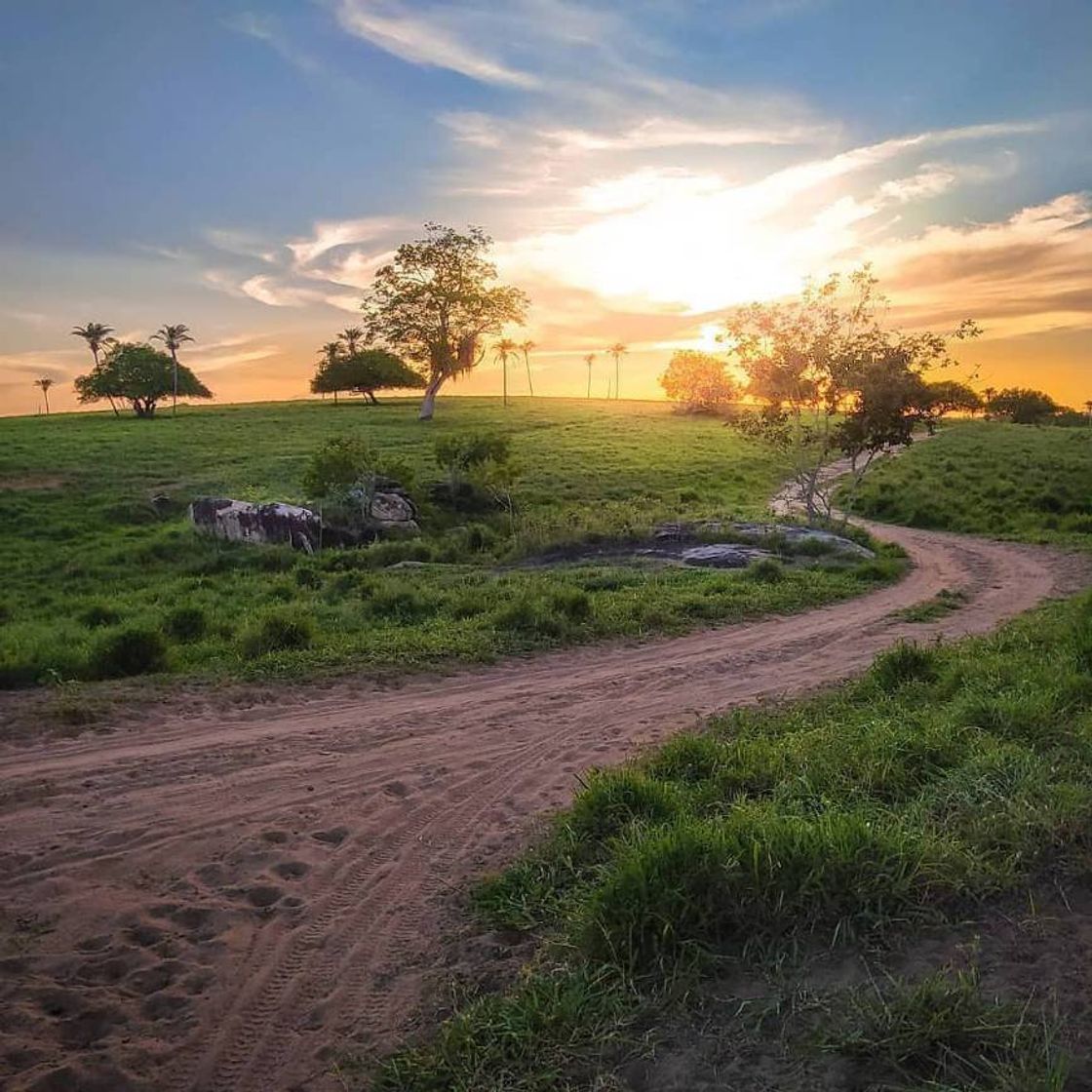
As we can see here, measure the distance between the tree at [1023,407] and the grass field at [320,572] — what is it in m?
55.3

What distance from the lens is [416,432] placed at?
171ft

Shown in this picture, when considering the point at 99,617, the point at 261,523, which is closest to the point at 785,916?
the point at 99,617

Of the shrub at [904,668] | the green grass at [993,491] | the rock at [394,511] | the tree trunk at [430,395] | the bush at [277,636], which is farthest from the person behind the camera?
the tree trunk at [430,395]

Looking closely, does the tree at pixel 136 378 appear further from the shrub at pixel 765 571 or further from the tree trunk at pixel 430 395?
the shrub at pixel 765 571

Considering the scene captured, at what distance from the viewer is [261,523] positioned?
25.0 meters

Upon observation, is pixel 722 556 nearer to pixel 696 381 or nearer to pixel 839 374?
pixel 839 374

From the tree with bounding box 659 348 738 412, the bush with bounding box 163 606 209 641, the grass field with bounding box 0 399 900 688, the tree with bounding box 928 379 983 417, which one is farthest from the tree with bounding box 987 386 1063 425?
the bush with bounding box 163 606 209 641

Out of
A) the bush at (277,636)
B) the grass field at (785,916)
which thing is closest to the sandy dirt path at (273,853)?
the grass field at (785,916)

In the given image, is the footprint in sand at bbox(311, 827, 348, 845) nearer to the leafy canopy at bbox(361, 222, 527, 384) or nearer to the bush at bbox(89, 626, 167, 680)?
the bush at bbox(89, 626, 167, 680)

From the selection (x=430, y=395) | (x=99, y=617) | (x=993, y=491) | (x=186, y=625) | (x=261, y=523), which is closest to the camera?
(x=186, y=625)

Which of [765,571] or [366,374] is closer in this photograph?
[765,571]

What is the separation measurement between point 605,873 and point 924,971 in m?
1.78

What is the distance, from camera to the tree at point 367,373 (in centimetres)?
8062

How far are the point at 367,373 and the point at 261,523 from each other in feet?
192
